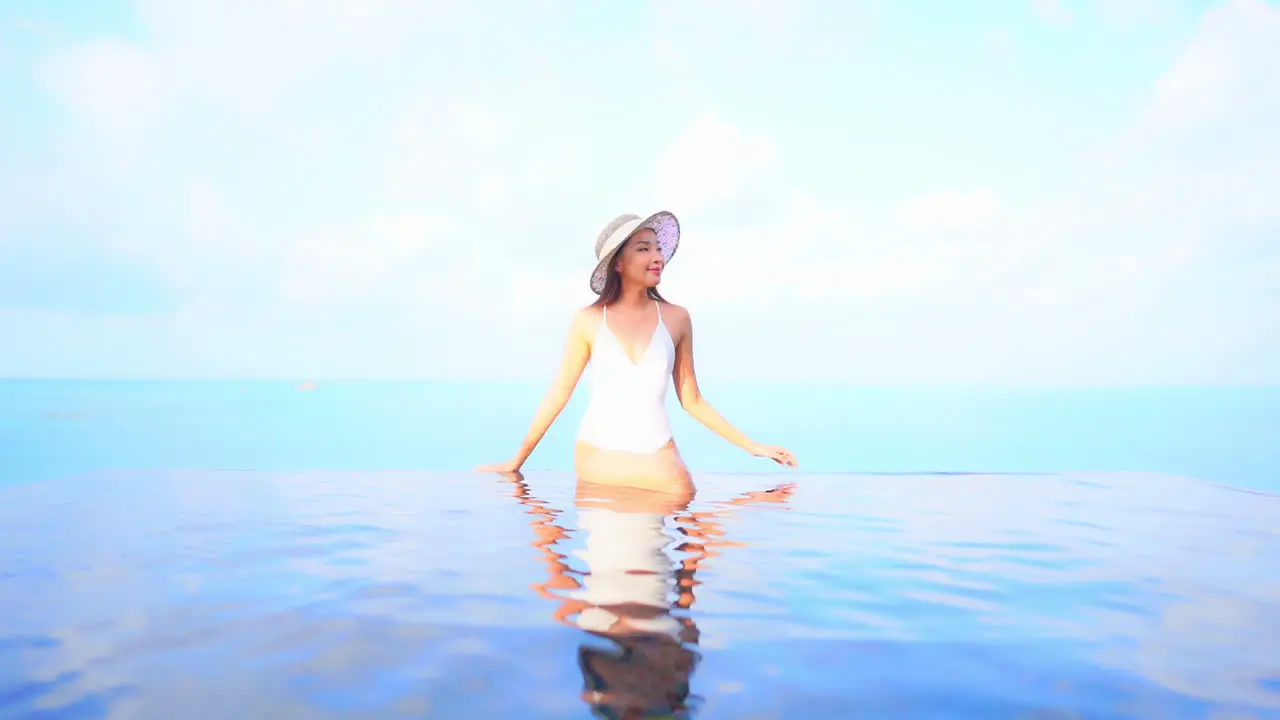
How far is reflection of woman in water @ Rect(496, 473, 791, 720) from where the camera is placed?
204cm

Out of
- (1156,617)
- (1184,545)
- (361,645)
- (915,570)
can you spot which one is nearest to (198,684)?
(361,645)

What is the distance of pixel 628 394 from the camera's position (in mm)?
4680

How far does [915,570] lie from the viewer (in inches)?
142

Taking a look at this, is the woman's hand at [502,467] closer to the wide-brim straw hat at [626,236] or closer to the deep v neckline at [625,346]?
the deep v neckline at [625,346]

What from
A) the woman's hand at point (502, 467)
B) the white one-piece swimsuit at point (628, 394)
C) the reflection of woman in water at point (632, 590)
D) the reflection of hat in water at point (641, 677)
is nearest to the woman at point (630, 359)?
the white one-piece swimsuit at point (628, 394)

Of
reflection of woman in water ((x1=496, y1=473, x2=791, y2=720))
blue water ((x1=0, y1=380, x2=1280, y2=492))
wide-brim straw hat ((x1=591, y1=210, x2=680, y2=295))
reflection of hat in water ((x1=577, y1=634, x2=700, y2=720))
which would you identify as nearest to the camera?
reflection of hat in water ((x1=577, y1=634, x2=700, y2=720))

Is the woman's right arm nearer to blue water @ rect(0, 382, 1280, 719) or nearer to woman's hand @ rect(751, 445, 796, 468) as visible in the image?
blue water @ rect(0, 382, 1280, 719)

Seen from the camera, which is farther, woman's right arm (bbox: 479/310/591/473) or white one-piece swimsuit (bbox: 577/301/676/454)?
woman's right arm (bbox: 479/310/591/473)

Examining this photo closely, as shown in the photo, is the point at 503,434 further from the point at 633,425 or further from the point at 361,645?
the point at 361,645

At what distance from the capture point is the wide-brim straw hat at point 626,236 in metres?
4.62

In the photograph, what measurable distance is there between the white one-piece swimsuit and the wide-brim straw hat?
0.25m

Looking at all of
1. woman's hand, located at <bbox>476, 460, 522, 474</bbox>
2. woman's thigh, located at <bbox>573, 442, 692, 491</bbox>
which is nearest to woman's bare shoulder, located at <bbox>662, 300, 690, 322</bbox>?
woman's thigh, located at <bbox>573, 442, 692, 491</bbox>

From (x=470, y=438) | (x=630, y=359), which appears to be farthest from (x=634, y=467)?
(x=470, y=438)

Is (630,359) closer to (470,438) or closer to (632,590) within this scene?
(632,590)
